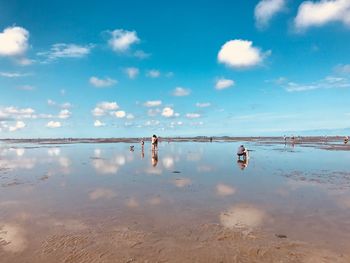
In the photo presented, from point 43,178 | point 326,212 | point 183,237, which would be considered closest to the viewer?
point 183,237

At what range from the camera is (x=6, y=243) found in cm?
838

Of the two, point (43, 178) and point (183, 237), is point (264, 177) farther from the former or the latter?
point (43, 178)

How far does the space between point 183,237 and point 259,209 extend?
4436mm

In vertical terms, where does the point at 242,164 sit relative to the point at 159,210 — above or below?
above

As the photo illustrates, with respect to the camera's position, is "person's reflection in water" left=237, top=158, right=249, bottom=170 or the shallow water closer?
the shallow water

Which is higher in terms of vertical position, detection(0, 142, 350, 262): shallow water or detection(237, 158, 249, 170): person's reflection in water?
detection(237, 158, 249, 170): person's reflection in water

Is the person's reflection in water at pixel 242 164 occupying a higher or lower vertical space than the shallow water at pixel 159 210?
higher

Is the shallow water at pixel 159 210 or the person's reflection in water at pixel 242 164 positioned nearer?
the shallow water at pixel 159 210

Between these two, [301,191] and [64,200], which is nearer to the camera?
[64,200]

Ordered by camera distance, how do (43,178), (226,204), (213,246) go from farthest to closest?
1. (43,178)
2. (226,204)
3. (213,246)

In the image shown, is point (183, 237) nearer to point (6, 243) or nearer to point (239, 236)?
point (239, 236)

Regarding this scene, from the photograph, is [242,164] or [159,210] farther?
[242,164]

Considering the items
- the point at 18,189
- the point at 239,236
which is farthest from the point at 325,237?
the point at 18,189

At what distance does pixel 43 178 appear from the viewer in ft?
64.7
